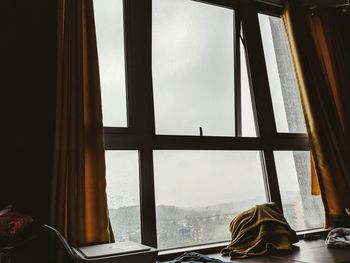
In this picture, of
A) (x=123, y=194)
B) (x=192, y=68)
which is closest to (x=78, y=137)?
(x=123, y=194)

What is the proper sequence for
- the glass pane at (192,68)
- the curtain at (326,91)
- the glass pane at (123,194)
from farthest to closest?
the curtain at (326,91) < the glass pane at (192,68) < the glass pane at (123,194)

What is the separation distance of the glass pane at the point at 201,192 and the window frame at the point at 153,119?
0.26ft

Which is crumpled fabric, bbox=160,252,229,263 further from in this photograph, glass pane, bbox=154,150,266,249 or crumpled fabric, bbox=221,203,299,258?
glass pane, bbox=154,150,266,249

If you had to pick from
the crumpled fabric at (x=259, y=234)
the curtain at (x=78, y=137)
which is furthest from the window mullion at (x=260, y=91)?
the curtain at (x=78, y=137)

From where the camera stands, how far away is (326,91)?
9.48 feet

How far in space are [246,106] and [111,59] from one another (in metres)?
1.32

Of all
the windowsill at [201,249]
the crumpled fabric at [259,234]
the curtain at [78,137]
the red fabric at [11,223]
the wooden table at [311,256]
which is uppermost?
the curtain at [78,137]

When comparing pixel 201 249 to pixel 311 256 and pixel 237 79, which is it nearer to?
pixel 311 256

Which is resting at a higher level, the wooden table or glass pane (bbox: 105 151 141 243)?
glass pane (bbox: 105 151 141 243)

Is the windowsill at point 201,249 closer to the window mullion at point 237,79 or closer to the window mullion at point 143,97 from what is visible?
the window mullion at point 143,97

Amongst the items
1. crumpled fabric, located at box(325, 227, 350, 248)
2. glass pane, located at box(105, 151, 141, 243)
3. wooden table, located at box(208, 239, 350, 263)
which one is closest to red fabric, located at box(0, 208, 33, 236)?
glass pane, located at box(105, 151, 141, 243)

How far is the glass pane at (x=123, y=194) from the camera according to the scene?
2.01 meters

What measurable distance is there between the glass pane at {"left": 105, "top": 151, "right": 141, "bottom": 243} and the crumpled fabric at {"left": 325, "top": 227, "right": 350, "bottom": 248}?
1.27m

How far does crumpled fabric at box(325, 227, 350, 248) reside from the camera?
1.90 metres
